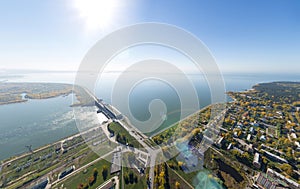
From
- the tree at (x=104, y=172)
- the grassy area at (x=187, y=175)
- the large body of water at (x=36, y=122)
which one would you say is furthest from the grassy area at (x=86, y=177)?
the large body of water at (x=36, y=122)

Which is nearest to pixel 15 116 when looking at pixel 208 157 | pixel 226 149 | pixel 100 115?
pixel 100 115

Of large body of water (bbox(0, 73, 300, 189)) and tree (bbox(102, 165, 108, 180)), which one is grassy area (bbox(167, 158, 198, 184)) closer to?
large body of water (bbox(0, 73, 300, 189))

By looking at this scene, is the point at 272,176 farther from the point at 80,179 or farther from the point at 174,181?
the point at 80,179

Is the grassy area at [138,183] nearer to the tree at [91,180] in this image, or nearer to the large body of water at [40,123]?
the tree at [91,180]

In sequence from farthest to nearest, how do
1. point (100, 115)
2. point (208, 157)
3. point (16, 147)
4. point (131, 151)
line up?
point (100, 115) < point (16, 147) < point (131, 151) < point (208, 157)

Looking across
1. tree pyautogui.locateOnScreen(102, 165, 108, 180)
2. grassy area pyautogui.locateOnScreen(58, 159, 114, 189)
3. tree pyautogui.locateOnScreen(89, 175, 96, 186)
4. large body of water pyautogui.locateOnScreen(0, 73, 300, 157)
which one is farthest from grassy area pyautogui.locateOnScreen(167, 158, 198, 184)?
large body of water pyautogui.locateOnScreen(0, 73, 300, 157)

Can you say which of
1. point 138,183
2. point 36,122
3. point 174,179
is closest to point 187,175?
point 174,179

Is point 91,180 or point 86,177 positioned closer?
point 91,180

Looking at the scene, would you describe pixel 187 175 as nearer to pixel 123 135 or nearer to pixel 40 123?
pixel 123 135
